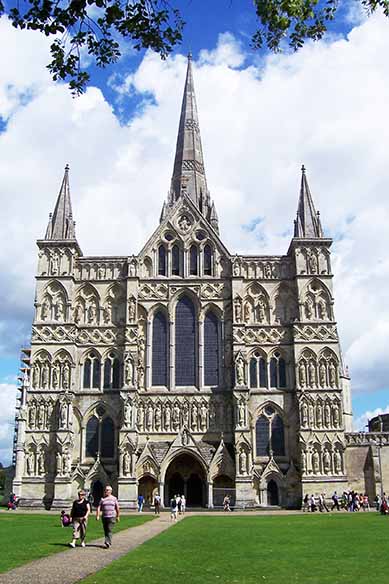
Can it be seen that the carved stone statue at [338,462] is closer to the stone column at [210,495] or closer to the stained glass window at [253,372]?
the stained glass window at [253,372]

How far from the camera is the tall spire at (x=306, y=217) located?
52906 mm

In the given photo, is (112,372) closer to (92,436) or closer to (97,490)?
(92,436)

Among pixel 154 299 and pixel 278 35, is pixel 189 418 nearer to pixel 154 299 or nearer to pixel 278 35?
pixel 154 299

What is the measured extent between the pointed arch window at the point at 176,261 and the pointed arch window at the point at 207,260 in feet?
6.66

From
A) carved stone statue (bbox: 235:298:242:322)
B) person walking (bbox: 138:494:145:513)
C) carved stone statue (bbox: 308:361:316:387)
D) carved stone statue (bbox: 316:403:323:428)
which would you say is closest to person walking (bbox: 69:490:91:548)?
person walking (bbox: 138:494:145:513)

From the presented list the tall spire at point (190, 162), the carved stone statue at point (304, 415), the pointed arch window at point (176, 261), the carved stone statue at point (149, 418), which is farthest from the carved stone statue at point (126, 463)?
the tall spire at point (190, 162)

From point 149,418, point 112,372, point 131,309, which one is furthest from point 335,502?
point 131,309

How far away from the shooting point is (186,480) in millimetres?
47562

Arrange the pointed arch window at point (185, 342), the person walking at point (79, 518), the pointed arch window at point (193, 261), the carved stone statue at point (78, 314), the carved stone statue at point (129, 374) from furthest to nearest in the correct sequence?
the pointed arch window at point (193, 261) < the carved stone statue at point (78, 314) < the pointed arch window at point (185, 342) < the carved stone statue at point (129, 374) < the person walking at point (79, 518)

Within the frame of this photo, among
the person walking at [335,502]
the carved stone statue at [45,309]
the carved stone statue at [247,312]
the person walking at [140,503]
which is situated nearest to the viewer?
the person walking at [140,503]

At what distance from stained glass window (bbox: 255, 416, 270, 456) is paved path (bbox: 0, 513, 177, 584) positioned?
2598 centimetres

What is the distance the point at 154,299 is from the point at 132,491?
47.6 ft

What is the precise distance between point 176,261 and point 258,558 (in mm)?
37327

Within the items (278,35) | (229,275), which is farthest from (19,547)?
(229,275)
